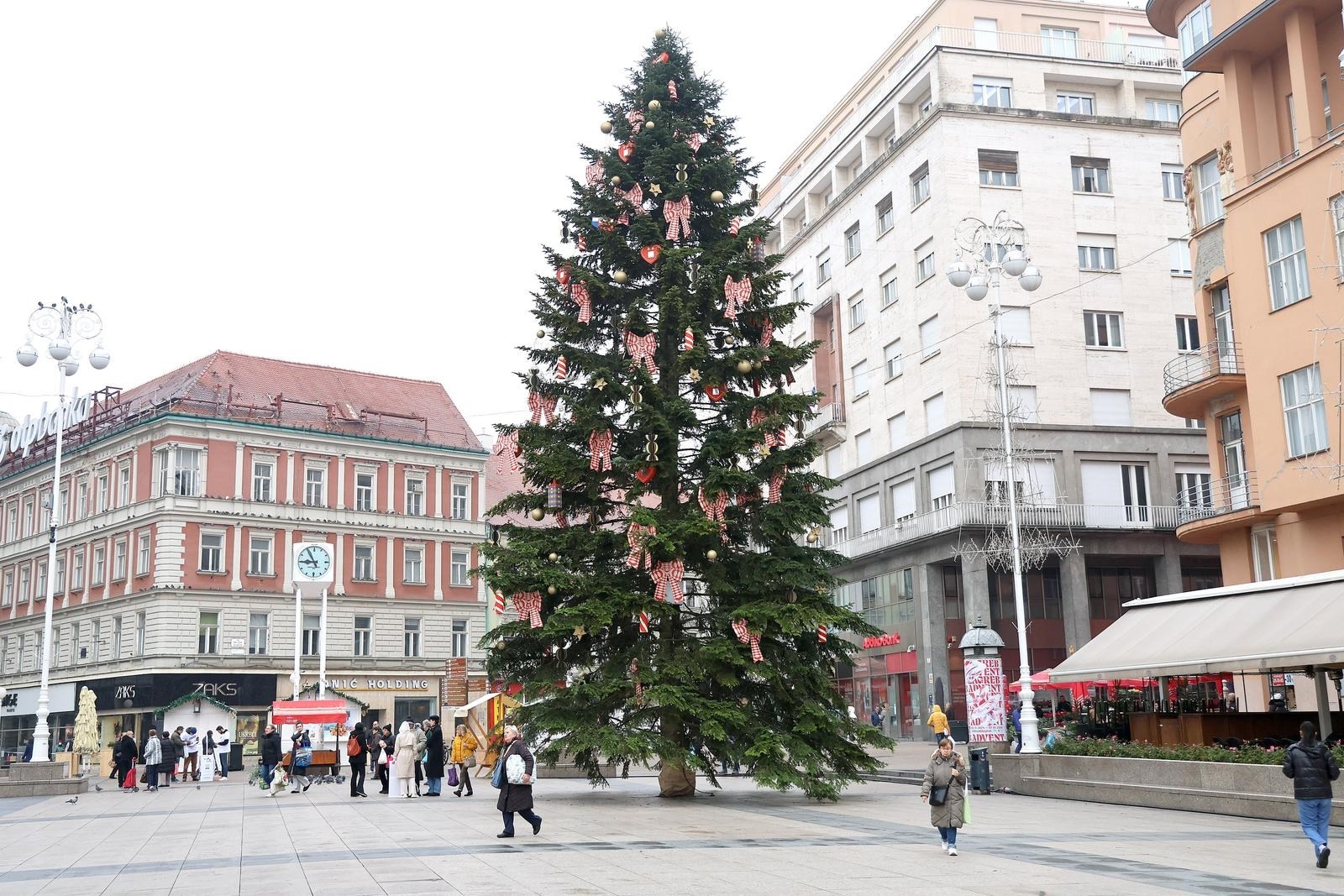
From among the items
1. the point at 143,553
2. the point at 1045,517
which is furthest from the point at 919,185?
the point at 143,553

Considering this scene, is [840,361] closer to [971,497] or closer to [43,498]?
[971,497]

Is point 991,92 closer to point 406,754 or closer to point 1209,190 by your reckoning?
point 1209,190

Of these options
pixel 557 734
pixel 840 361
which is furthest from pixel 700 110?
pixel 840 361

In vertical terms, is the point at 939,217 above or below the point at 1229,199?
above

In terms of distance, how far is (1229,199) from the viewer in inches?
1296

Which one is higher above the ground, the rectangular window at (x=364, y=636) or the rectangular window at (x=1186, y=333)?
the rectangular window at (x=1186, y=333)

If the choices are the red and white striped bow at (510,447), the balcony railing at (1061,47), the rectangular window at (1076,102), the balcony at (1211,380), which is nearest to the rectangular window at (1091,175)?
the rectangular window at (1076,102)

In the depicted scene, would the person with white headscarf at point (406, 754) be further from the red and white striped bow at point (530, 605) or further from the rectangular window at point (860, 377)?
the rectangular window at point (860, 377)

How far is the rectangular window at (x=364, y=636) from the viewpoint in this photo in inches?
2357

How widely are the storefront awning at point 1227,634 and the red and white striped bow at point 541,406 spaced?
1166 cm

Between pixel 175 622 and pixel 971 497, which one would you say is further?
pixel 175 622

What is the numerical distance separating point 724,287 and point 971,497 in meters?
27.7

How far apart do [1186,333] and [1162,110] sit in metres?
10.3

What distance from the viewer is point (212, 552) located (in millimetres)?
56719
